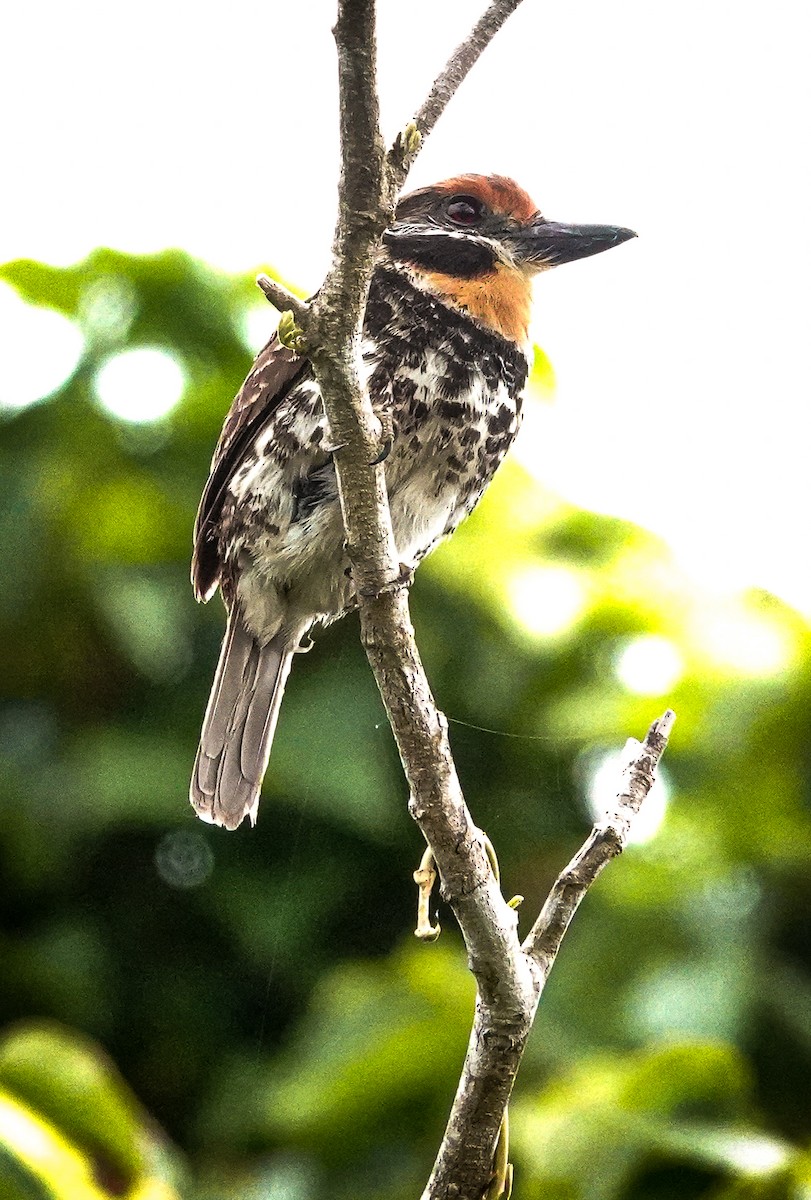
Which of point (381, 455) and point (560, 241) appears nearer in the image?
point (381, 455)

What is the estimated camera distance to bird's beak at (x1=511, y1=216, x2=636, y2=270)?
240cm

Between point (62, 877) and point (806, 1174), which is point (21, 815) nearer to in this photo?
point (62, 877)

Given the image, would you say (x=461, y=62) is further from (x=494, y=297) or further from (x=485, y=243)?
(x=485, y=243)

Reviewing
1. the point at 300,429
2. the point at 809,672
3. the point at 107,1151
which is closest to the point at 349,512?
the point at 300,429

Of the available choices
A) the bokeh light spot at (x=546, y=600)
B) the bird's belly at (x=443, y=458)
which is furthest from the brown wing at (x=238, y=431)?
the bokeh light spot at (x=546, y=600)

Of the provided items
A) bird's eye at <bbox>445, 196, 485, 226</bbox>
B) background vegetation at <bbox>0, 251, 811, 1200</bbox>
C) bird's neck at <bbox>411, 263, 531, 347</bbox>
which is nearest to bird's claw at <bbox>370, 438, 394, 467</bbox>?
bird's neck at <bbox>411, 263, 531, 347</bbox>

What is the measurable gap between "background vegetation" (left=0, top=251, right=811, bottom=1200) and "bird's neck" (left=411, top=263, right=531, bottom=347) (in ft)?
1.74

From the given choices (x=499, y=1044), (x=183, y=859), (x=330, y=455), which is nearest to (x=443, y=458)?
(x=330, y=455)

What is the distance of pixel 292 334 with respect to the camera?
1447 millimetres

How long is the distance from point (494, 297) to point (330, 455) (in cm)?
41

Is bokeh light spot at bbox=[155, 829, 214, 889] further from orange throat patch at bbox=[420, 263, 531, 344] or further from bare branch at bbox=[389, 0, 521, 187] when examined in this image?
bare branch at bbox=[389, 0, 521, 187]

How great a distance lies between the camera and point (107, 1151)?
1918 mm

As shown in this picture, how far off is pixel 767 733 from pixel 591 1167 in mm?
847

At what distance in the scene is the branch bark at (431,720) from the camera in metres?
1.39
